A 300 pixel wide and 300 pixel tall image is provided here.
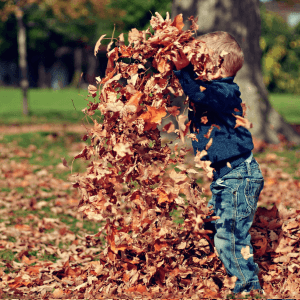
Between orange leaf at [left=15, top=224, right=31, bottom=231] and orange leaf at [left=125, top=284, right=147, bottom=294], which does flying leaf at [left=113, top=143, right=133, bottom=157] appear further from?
orange leaf at [left=15, top=224, right=31, bottom=231]

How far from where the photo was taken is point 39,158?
820cm

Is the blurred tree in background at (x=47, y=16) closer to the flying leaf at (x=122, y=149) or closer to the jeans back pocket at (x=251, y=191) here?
the flying leaf at (x=122, y=149)

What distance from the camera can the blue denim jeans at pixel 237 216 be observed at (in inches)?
107

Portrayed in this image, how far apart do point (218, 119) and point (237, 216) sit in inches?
25.7

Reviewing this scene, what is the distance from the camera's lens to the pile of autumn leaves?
261cm

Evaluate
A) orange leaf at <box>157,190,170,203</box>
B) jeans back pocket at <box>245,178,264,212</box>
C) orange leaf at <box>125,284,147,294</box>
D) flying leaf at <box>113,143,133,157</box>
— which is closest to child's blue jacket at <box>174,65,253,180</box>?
jeans back pocket at <box>245,178,264,212</box>

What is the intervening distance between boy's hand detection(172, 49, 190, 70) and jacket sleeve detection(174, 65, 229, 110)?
55 mm

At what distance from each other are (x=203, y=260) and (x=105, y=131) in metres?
1.20

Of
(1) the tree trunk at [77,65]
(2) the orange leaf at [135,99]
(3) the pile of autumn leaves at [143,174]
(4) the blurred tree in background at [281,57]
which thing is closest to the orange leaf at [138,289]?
(3) the pile of autumn leaves at [143,174]

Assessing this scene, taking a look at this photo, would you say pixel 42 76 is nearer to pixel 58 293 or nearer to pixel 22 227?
pixel 22 227

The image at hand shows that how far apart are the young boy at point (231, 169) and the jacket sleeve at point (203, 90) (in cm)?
4

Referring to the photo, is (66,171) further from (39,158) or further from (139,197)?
(139,197)

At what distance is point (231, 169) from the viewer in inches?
109

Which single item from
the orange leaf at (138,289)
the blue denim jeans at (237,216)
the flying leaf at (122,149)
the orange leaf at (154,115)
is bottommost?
the orange leaf at (138,289)
